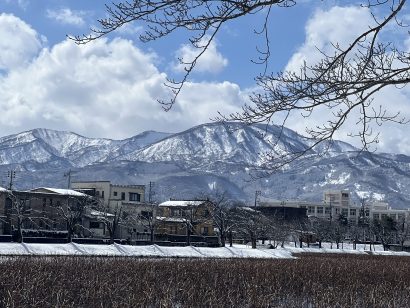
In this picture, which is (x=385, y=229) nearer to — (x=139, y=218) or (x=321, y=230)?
(x=321, y=230)

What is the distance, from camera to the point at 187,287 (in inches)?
864

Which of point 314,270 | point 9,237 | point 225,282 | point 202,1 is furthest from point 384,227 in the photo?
point 202,1

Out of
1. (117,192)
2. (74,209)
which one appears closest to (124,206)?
(117,192)

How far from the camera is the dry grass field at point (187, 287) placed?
17.4 metres

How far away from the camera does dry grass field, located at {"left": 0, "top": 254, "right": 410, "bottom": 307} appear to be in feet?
57.0

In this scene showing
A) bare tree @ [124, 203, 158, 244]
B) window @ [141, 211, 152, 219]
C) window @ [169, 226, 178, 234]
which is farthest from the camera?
window @ [169, 226, 178, 234]

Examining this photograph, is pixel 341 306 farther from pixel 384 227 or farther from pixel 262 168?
pixel 384 227

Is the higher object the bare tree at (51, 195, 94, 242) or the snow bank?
the bare tree at (51, 195, 94, 242)

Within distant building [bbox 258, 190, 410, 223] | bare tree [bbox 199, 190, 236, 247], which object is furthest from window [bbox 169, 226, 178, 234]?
distant building [bbox 258, 190, 410, 223]

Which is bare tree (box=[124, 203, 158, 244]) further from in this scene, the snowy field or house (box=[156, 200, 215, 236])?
the snowy field

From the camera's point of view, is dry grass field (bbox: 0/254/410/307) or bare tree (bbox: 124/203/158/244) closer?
dry grass field (bbox: 0/254/410/307)

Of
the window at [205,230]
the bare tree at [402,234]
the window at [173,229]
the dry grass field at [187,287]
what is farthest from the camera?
the bare tree at [402,234]

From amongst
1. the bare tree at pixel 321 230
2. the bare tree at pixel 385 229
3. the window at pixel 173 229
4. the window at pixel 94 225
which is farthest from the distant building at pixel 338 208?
the window at pixel 94 225

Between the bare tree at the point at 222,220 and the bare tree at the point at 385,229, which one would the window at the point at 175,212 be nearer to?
the bare tree at the point at 222,220
